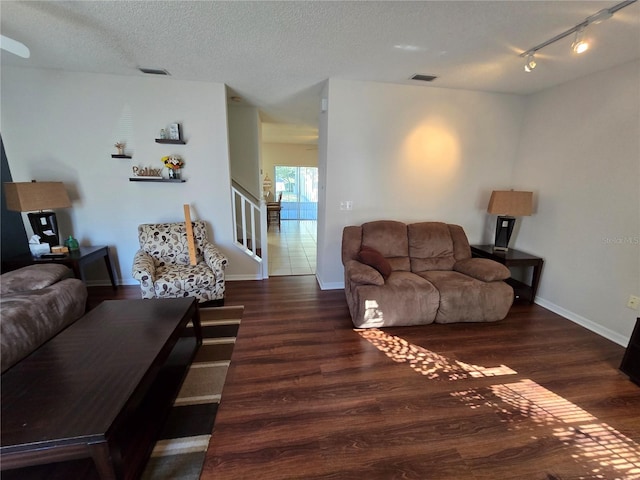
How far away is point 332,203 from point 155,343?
92.0 inches

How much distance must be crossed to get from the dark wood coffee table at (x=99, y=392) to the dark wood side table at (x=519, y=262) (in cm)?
338

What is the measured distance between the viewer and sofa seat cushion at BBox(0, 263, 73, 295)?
2000mm

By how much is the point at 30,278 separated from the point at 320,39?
3025mm

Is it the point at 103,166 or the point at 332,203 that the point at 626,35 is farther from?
the point at 103,166

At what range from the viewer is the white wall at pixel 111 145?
9.50 ft

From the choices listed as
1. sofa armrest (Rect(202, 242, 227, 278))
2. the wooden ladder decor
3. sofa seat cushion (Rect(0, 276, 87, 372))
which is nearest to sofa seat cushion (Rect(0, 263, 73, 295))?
sofa seat cushion (Rect(0, 276, 87, 372))

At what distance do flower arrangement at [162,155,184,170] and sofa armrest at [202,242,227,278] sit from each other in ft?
3.40

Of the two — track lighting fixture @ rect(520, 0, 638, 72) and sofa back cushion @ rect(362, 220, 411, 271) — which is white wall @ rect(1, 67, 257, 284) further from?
track lighting fixture @ rect(520, 0, 638, 72)

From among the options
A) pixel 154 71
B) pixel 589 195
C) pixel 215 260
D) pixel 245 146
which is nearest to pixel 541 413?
pixel 589 195

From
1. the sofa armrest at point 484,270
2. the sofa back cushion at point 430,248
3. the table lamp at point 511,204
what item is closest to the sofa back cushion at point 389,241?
the sofa back cushion at point 430,248

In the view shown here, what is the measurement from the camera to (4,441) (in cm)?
101

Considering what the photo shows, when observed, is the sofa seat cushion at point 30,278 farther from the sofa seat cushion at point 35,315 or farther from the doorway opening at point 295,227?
the doorway opening at point 295,227

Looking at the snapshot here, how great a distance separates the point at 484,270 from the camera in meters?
2.75

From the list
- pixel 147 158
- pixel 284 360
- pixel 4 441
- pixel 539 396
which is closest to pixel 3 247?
pixel 147 158
